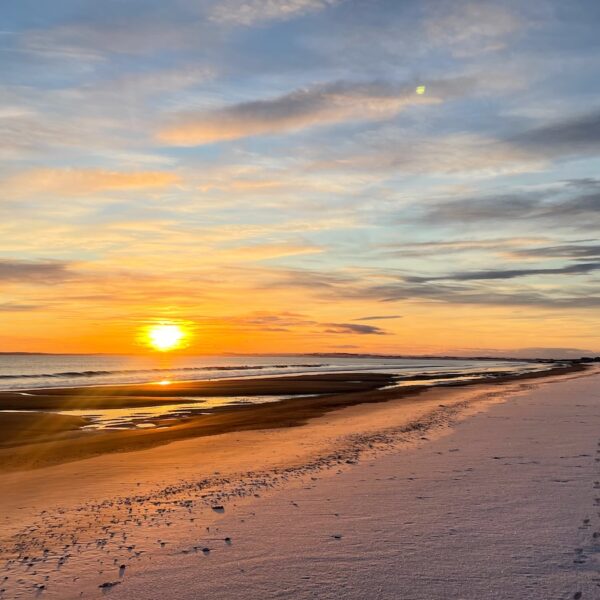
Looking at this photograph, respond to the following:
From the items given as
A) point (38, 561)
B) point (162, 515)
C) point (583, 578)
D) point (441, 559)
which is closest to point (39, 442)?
point (162, 515)

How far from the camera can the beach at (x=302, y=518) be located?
7664 mm

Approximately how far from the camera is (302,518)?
10344 mm

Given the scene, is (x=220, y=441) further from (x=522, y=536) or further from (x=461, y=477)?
(x=522, y=536)

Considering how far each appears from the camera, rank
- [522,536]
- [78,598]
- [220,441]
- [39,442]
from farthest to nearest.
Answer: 1. [39,442]
2. [220,441]
3. [522,536]
4. [78,598]

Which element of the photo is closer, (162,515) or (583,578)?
(583,578)

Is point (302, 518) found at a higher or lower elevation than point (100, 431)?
higher

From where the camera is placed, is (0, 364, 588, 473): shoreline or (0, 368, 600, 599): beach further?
(0, 364, 588, 473): shoreline

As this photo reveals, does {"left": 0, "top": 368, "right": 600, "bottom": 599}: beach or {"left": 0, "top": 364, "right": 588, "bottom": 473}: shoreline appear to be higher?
{"left": 0, "top": 368, "right": 600, "bottom": 599}: beach

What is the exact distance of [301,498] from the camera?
11742 mm

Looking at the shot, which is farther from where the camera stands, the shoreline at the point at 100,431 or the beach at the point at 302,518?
the shoreline at the point at 100,431

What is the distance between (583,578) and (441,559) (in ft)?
5.84

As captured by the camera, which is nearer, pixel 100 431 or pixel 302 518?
pixel 302 518

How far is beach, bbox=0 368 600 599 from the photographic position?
766cm

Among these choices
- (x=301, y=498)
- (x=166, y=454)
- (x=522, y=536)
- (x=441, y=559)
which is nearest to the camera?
(x=441, y=559)
